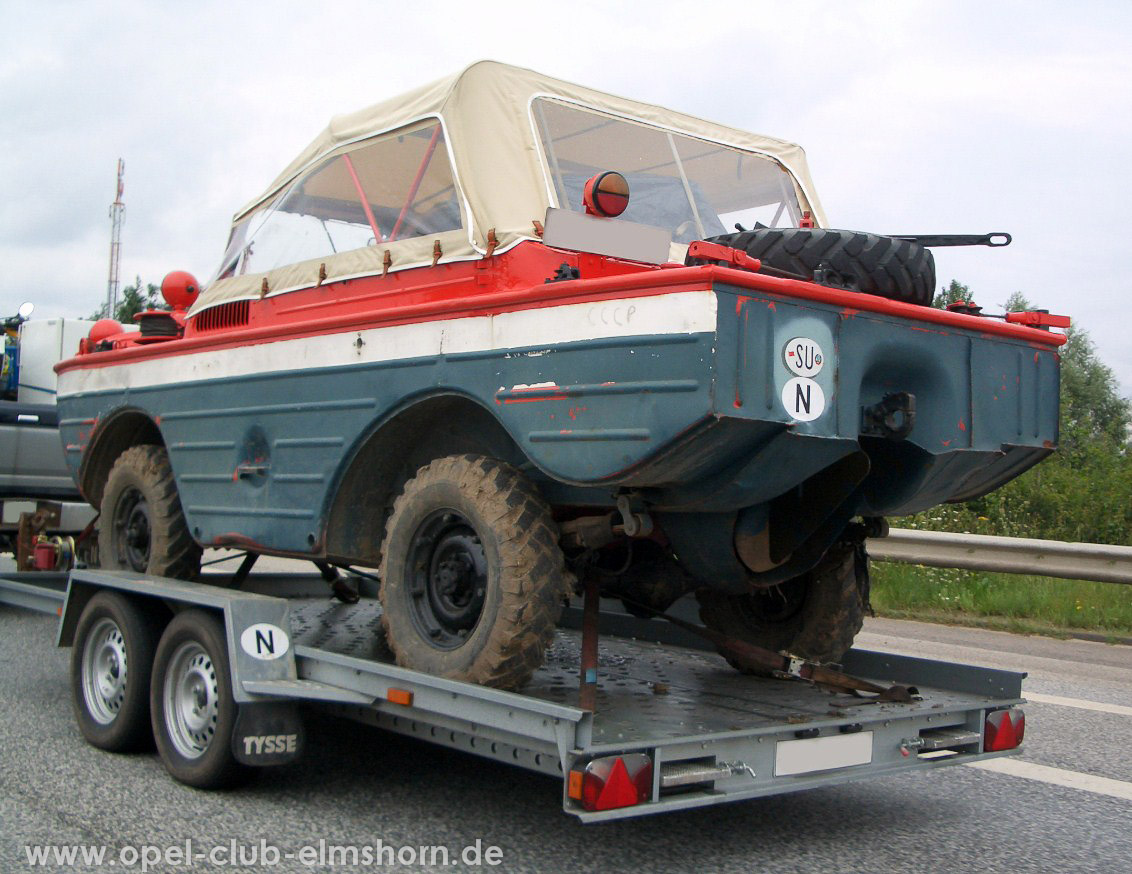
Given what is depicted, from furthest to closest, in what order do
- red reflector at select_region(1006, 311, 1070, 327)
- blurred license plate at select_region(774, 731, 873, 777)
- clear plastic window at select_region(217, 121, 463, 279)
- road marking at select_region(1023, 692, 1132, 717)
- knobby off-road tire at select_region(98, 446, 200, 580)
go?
road marking at select_region(1023, 692, 1132, 717) < knobby off-road tire at select_region(98, 446, 200, 580) < clear plastic window at select_region(217, 121, 463, 279) < red reflector at select_region(1006, 311, 1070, 327) < blurred license plate at select_region(774, 731, 873, 777)

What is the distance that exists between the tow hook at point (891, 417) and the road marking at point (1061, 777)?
1636 mm

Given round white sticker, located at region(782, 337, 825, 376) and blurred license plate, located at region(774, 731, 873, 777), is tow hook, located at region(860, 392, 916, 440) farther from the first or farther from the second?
blurred license plate, located at region(774, 731, 873, 777)

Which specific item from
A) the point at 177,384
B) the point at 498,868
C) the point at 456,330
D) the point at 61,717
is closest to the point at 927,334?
the point at 456,330

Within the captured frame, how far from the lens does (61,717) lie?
624 cm

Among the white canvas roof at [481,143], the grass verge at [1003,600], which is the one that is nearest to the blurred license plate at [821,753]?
the white canvas roof at [481,143]

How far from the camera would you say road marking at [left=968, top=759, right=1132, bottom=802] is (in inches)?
204

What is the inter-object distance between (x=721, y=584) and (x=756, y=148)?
2562mm

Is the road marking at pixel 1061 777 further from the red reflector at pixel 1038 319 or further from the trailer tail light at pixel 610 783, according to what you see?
the trailer tail light at pixel 610 783

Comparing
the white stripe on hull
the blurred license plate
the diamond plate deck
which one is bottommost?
the blurred license plate

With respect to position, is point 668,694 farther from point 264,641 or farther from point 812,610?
point 264,641

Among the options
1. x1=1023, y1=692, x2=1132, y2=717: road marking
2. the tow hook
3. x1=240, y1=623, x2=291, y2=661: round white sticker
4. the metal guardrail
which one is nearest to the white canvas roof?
the tow hook

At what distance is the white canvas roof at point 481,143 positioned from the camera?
5.07 m

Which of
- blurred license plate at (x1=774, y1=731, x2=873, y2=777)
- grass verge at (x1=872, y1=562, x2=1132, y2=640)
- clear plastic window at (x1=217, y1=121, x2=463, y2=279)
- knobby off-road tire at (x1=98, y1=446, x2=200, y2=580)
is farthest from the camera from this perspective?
grass verge at (x1=872, y1=562, x2=1132, y2=640)

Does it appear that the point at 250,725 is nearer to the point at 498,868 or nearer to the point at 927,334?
the point at 498,868
